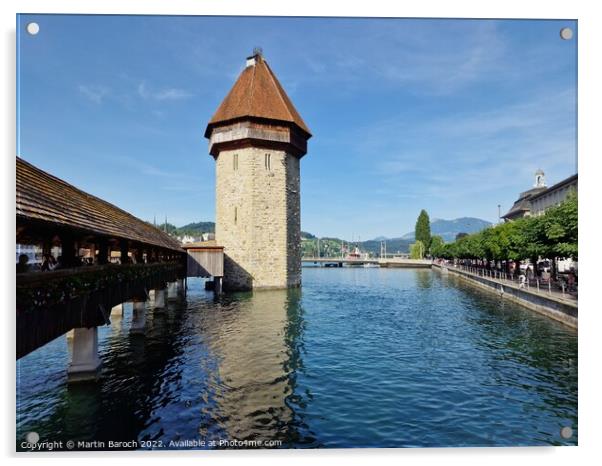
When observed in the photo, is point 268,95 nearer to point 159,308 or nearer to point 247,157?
point 247,157

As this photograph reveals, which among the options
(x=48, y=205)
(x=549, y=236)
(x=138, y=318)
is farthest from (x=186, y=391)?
(x=549, y=236)

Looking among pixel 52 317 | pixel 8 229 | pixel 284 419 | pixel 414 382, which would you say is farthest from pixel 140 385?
pixel 414 382

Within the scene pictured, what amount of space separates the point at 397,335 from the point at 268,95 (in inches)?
867

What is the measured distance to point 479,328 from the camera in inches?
605

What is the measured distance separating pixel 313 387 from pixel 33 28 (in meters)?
8.41

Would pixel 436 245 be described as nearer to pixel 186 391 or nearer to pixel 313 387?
pixel 313 387

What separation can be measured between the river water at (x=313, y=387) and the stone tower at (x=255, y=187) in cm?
1212

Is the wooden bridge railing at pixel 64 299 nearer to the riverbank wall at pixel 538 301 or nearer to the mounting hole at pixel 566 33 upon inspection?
the mounting hole at pixel 566 33

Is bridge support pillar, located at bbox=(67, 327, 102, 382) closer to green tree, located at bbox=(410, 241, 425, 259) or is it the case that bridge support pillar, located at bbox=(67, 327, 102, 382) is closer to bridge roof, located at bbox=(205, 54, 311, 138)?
bridge roof, located at bbox=(205, 54, 311, 138)

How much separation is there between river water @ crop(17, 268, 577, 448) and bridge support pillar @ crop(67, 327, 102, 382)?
11.7 inches

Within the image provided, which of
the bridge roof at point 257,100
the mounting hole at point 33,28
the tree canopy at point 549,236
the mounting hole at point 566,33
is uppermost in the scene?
the bridge roof at point 257,100

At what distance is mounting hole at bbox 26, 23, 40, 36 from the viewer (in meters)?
6.18

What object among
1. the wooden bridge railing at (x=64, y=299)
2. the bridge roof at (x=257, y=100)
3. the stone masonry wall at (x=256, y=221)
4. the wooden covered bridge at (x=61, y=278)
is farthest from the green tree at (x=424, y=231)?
the wooden covered bridge at (x=61, y=278)

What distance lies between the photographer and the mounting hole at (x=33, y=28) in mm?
6181
